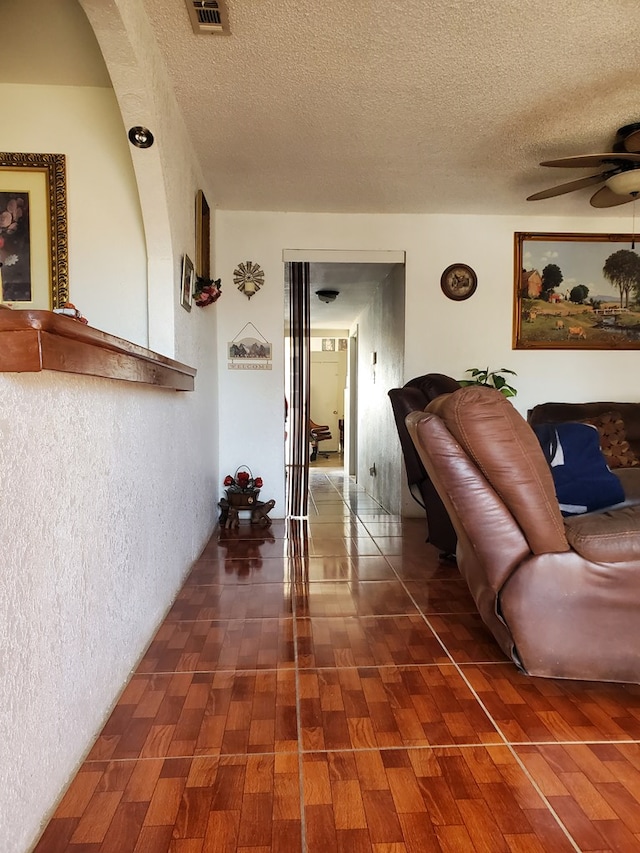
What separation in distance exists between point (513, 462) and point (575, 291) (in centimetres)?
323

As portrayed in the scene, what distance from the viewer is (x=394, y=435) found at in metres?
4.63

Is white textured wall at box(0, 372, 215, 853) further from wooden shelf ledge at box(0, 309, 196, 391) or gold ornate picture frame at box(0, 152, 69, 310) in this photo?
gold ornate picture frame at box(0, 152, 69, 310)

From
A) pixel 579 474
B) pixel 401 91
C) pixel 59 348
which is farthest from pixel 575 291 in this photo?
pixel 59 348

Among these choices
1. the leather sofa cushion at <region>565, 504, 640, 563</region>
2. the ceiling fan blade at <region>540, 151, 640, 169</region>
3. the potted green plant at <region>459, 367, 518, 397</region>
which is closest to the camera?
the leather sofa cushion at <region>565, 504, 640, 563</region>

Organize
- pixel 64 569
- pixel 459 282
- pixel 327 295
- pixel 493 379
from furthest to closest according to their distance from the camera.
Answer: pixel 327 295 < pixel 459 282 < pixel 493 379 < pixel 64 569

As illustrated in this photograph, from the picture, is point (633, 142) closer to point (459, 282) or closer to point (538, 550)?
point (459, 282)

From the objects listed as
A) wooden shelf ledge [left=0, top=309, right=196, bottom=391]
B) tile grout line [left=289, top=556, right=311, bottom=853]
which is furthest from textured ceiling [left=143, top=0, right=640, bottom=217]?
tile grout line [left=289, top=556, right=311, bottom=853]

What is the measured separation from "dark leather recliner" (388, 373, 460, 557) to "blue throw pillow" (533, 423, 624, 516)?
93 cm

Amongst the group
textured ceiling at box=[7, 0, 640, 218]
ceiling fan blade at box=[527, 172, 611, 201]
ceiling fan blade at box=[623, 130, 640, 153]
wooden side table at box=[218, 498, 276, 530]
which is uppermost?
textured ceiling at box=[7, 0, 640, 218]

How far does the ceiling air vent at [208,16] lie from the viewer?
6.31ft

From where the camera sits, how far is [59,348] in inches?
43.0

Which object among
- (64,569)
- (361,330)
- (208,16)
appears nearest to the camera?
(64,569)

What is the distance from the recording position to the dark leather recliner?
9.65ft

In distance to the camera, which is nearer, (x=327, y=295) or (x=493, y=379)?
(x=493, y=379)
